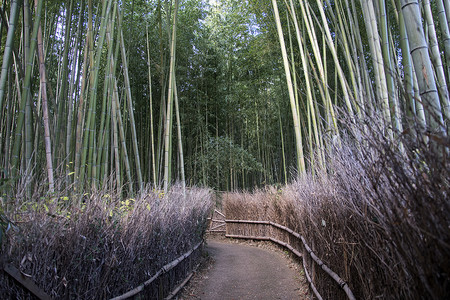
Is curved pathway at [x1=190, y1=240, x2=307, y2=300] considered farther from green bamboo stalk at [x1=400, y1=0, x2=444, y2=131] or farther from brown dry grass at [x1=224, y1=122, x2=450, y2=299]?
green bamboo stalk at [x1=400, y1=0, x2=444, y2=131]

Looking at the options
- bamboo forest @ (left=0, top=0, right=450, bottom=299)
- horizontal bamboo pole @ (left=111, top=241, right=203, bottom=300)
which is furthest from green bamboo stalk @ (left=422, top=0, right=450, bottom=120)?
horizontal bamboo pole @ (left=111, top=241, right=203, bottom=300)

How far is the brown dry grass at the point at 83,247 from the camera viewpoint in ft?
4.99

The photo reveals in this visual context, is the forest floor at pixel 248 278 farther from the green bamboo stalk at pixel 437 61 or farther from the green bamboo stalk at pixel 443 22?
the green bamboo stalk at pixel 443 22

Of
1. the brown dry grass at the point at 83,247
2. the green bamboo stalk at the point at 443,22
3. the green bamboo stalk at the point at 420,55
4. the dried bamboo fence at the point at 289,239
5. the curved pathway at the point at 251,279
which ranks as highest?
the green bamboo stalk at the point at 443,22

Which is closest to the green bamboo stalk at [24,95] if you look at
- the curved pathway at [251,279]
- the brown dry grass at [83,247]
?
the brown dry grass at [83,247]

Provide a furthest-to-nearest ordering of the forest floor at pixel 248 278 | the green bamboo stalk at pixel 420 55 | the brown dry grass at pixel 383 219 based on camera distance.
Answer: the forest floor at pixel 248 278, the green bamboo stalk at pixel 420 55, the brown dry grass at pixel 383 219

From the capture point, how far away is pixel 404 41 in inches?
76.2

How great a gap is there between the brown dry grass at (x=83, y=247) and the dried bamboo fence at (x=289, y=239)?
1.37m

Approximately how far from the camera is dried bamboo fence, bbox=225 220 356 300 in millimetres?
2319

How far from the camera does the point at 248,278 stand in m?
4.13

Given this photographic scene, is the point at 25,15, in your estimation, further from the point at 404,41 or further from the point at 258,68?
the point at 258,68

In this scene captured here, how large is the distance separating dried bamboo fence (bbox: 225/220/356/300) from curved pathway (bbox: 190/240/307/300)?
269mm

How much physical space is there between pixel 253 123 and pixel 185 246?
7431 mm

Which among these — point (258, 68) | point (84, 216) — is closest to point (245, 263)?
point (84, 216)
